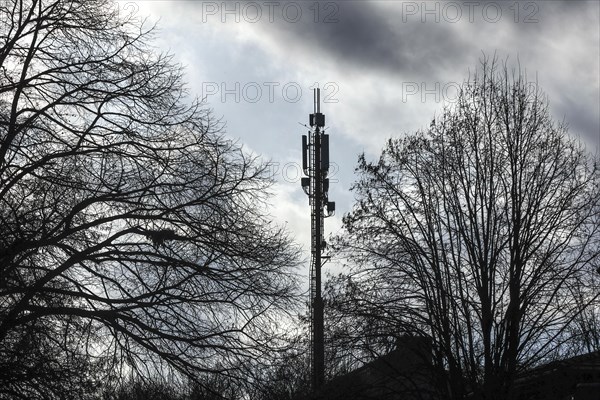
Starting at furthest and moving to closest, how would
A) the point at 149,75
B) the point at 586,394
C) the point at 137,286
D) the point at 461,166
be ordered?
the point at 461,166, the point at 149,75, the point at 137,286, the point at 586,394

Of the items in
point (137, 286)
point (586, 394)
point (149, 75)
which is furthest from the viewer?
point (149, 75)

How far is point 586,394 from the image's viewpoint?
13.0 metres

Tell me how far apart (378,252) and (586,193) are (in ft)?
13.8

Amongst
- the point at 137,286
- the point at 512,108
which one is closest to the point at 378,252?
the point at 512,108

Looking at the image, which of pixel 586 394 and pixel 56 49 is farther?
pixel 56 49

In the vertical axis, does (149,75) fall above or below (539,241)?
above

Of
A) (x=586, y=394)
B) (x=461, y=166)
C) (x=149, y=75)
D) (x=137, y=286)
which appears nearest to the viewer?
(x=586, y=394)

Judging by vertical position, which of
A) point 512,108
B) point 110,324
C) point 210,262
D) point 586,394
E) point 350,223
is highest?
point 512,108

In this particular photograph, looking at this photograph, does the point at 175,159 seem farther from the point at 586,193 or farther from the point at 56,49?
the point at 586,193

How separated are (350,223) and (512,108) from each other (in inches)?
156

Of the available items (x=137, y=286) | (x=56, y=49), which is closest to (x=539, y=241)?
(x=137, y=286)

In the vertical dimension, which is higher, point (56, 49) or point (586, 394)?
point (56, 49)

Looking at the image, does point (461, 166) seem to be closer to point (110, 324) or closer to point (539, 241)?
point (539, 241)

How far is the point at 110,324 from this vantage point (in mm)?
13648
